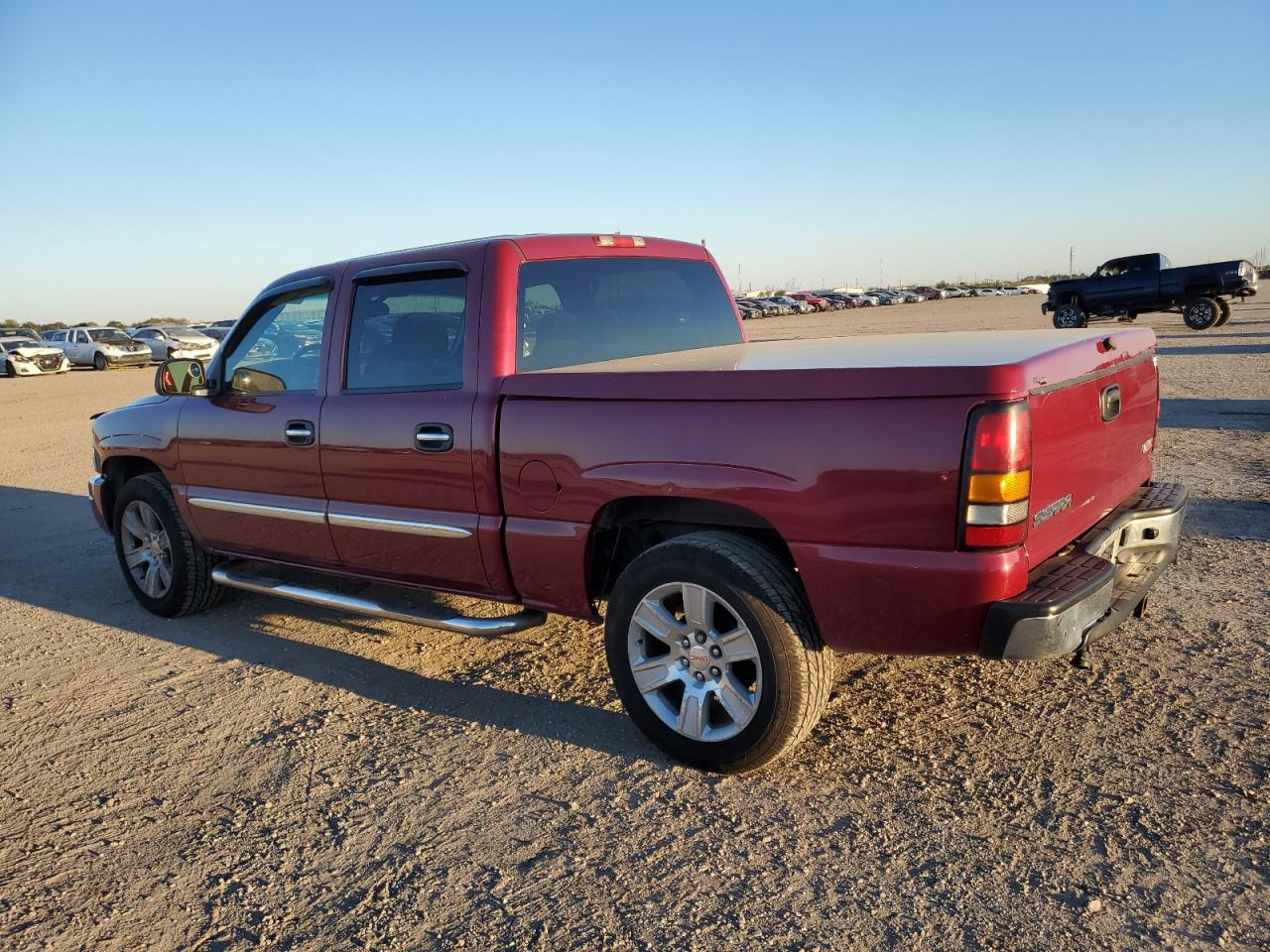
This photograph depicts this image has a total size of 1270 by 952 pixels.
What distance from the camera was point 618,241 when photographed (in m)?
4.57

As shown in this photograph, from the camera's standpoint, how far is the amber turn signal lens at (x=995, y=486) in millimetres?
2725

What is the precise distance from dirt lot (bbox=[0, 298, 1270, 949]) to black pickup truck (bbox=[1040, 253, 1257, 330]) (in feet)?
72.0

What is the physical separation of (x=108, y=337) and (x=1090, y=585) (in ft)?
121

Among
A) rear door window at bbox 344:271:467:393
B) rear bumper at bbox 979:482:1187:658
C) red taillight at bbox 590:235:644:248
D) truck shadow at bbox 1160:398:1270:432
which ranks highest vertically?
red taillight at bbox 590:235:644:248

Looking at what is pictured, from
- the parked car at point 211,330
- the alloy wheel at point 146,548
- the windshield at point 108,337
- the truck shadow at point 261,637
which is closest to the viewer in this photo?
the truck shadow at point 261,637

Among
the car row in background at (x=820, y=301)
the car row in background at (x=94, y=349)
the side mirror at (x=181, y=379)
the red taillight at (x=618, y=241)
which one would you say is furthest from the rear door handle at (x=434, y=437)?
the car row in background at (x=820, y=301)

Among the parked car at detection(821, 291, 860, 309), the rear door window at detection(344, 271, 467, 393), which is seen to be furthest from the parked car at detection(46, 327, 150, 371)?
the parked car at detection(821, 291, 860, 309)

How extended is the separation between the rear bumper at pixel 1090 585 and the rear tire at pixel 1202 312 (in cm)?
2352

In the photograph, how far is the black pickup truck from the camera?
76.1 feet

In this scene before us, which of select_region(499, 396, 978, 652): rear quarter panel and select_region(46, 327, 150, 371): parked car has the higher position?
select_region(46, 327, 150, 371): parked car

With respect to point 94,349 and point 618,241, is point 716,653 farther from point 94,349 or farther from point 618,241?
point 94,349

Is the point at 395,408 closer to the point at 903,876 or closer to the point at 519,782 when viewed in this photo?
the point at 519,782

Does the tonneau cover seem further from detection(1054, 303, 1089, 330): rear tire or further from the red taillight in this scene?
detection(1054, 303, 1089, 330): rear tire

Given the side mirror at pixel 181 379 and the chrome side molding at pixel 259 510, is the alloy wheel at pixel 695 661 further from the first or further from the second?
the side mirror at pixel 181 379
